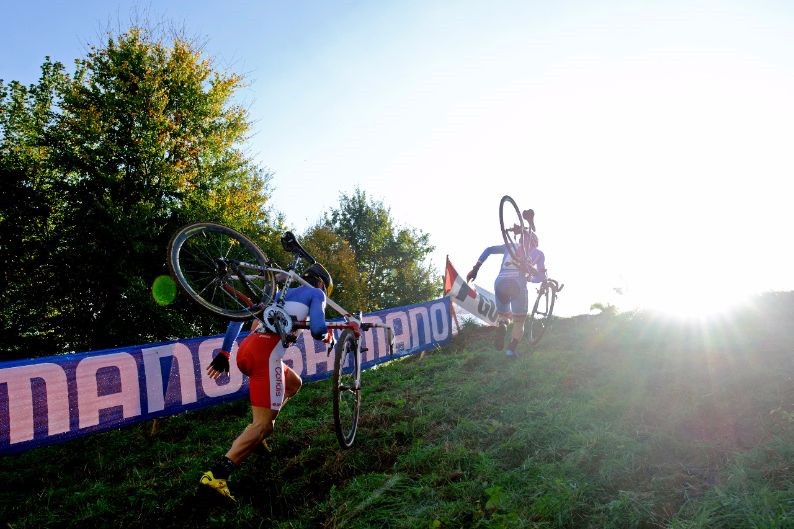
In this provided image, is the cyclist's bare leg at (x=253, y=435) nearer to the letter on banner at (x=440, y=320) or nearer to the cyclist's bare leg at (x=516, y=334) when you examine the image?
the cyclist's bare leg at (x=516, y=334)

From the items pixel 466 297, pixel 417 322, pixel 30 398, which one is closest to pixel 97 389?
pixel 30 398

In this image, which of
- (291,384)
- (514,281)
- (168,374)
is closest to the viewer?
(291,384)

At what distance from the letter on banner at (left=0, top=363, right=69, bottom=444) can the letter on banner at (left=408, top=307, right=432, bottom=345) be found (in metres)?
8.26

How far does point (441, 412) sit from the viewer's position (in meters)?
6.59

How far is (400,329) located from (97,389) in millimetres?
7409

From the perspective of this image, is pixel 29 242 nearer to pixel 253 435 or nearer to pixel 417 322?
pixel 417 322

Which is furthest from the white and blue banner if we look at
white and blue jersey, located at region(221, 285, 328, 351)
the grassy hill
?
white and blue jersey, located at region(221, 285, 328, 351)

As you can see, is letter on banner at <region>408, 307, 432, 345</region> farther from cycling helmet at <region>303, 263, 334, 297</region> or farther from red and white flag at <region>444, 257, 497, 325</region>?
cycling helmet at <region>303, 263, 334, 297</region>

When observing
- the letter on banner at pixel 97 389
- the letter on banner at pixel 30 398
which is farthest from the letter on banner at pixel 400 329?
the letter on banner at pixel 30 398

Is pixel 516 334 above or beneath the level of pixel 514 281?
beneath

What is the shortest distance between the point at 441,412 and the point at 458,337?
781cm

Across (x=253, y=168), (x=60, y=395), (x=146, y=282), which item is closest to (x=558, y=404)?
(x=60, y=395)

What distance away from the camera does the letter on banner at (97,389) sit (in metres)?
7.22

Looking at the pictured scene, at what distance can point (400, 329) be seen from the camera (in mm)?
13148
